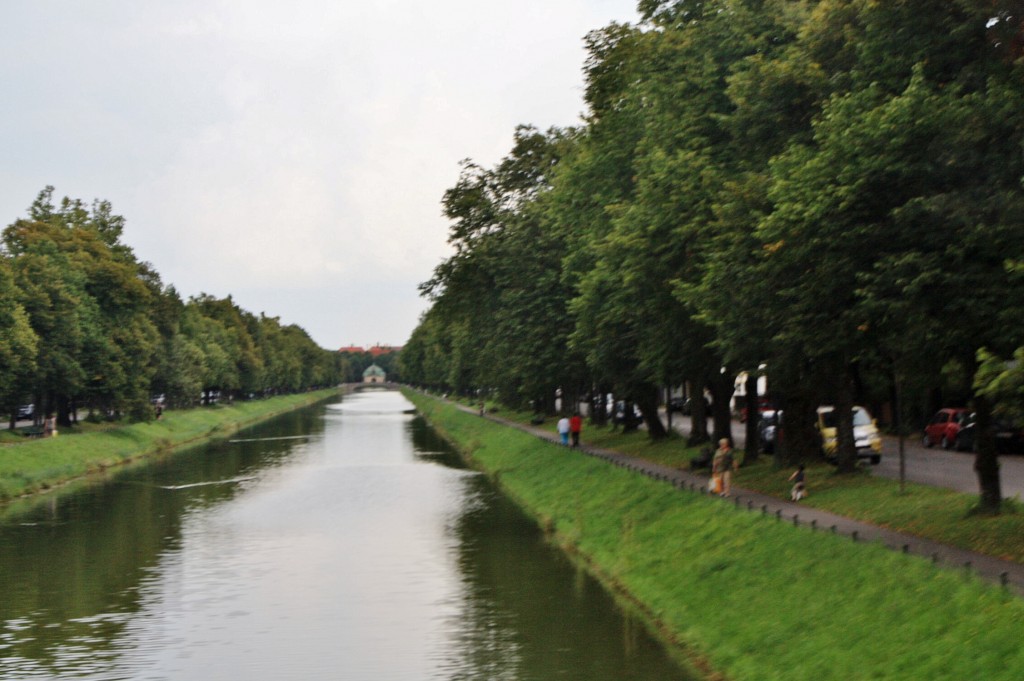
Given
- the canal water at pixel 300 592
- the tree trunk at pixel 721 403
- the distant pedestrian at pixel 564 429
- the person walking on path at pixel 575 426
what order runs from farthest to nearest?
1. the distant pedestrian at pixel 564 429
2. the person walking on path at pixel 575 426
3. the tree trunk at pixel 721 403
4. the canal water at pixel 300 592

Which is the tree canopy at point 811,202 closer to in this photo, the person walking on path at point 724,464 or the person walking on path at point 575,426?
the person walking on path at point 724,464

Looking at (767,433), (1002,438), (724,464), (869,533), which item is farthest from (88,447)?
(869,533)

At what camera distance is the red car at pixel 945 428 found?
44094 millimetres

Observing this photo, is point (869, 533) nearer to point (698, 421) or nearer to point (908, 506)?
point (908, 506)

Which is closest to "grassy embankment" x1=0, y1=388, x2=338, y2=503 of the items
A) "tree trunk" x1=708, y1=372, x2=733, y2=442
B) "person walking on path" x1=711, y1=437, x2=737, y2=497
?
"tree trunk" x1=708, y1=372, x2=733, y2=442

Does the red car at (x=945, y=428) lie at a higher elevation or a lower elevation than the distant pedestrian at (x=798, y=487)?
higher

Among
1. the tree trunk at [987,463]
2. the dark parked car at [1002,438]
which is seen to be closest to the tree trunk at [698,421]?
the dark parked car at [1002,438]

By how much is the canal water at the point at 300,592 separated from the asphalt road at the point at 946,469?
9.92 m

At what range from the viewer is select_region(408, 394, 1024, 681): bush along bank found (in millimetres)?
14477

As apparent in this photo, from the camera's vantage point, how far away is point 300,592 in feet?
88.6

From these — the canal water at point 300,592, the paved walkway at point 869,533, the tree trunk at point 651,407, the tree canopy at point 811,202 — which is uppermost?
the tree canopy at point 811,202

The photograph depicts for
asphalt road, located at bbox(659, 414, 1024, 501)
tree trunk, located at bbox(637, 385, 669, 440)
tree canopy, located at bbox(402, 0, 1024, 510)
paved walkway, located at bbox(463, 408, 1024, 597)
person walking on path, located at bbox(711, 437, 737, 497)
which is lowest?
paved walkway, located at bbox(463, 408, 1024, 597)

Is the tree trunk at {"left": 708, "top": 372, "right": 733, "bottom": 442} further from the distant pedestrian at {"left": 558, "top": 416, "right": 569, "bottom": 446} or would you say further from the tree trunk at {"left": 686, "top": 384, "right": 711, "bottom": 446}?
the distant pedestrian at {"left": 558, "top": 416, "right": 569, "bottom": 446}

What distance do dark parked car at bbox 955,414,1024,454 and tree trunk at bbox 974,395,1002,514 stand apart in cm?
1739
